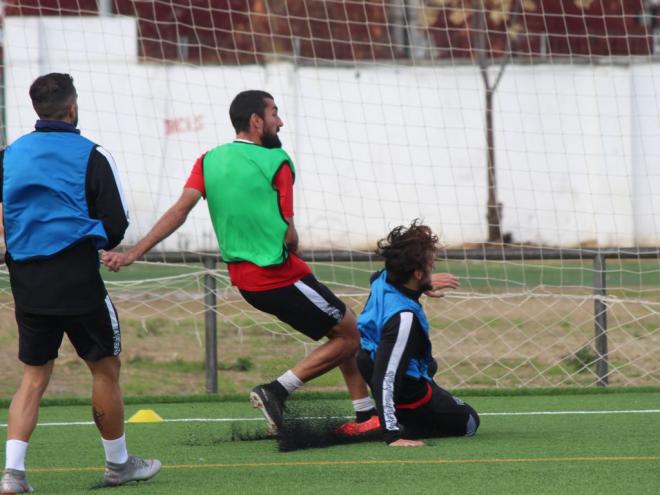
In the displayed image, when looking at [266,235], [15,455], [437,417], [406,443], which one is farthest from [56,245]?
[437,417]

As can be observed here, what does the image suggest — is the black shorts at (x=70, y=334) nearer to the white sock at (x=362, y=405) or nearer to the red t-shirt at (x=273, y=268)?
the red t-shirt at (x=273, y=268)

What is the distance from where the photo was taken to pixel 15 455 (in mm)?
5852

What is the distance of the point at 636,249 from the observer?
1130 centimetres

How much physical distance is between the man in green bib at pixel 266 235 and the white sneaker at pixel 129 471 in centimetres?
112

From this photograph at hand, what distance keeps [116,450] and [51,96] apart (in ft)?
5.00

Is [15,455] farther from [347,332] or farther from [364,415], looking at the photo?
[364,415]

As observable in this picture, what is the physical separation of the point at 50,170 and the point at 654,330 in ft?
25.2

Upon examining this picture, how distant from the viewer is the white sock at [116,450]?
239 inches

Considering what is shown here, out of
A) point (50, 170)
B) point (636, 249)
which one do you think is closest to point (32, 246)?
point (50, 170)

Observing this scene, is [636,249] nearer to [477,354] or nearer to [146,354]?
[477,354]

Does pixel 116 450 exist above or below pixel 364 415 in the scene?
above

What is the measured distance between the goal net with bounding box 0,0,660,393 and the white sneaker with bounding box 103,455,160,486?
4.39 m

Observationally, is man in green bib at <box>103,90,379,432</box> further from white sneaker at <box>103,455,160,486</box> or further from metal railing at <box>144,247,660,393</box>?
metal railing at <box>144,247,660,393</box>

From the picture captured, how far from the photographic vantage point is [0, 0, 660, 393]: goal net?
11438 millimetres
